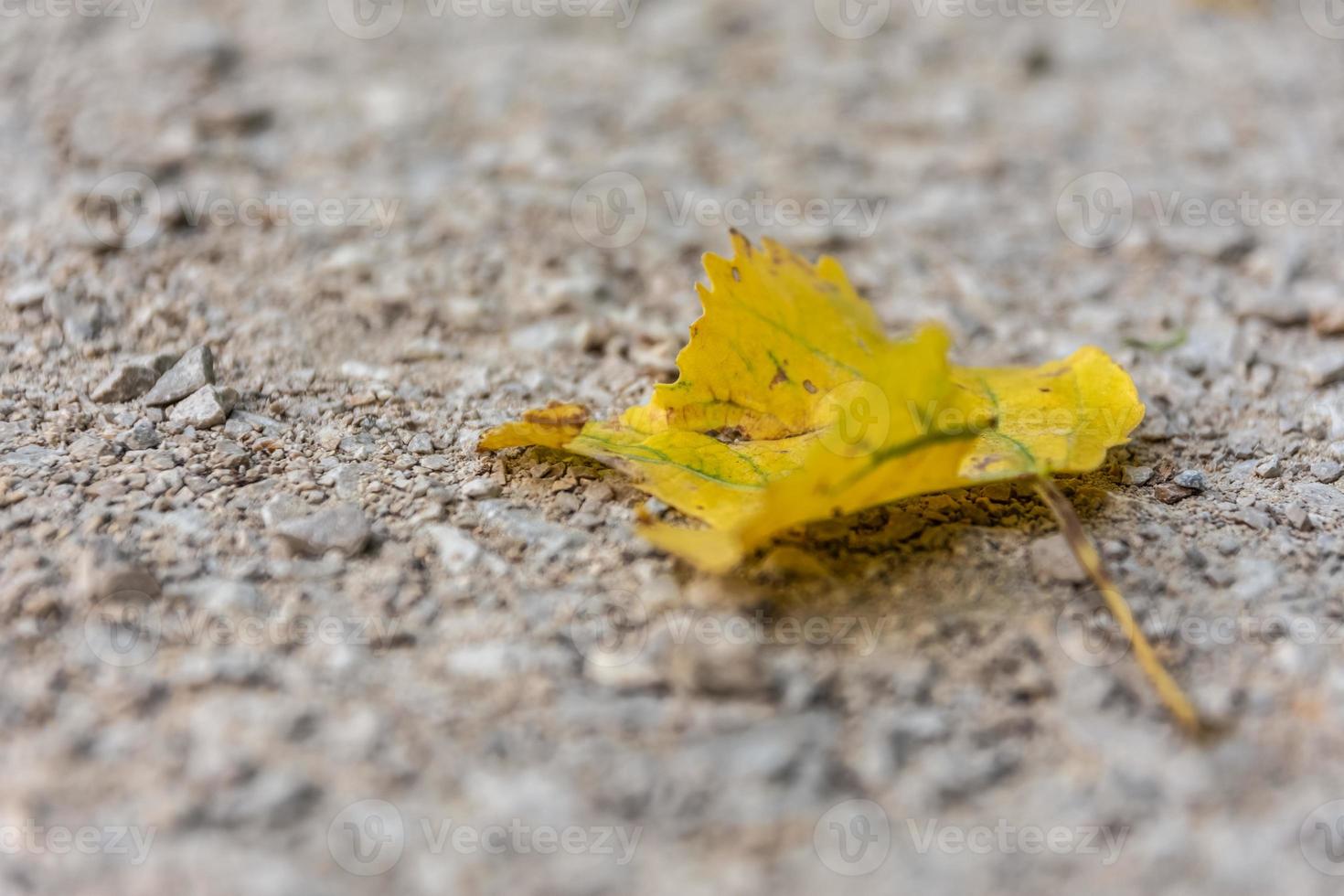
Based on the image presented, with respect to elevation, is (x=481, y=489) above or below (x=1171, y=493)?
above

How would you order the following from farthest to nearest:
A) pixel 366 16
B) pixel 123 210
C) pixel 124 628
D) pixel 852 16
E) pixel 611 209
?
pixel 852 16, pixel 366 16, pixel 611 209, pixel 123 210, pixel 124 628

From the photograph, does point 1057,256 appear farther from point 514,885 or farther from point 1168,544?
point 514,885

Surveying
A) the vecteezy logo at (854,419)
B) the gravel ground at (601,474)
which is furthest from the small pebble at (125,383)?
the vecteezy logo at (854,419)

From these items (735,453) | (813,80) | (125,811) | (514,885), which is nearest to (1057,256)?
(813,80)

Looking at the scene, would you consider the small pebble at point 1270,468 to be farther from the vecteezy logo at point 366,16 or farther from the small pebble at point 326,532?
the vecteezy logo at point 366,16
